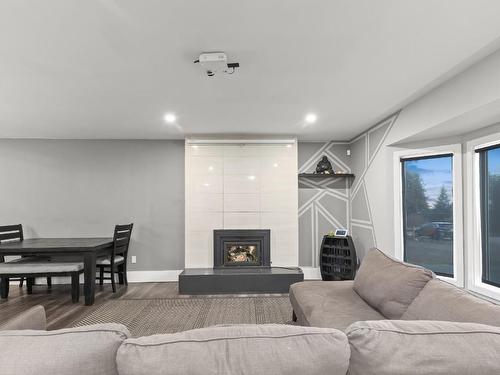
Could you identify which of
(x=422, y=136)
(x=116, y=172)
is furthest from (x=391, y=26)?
(x=116, y=172)

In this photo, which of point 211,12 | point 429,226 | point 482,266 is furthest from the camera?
point 429,226

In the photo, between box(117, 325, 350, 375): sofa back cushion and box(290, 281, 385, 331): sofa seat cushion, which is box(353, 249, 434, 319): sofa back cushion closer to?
box(290, 281, 385, 331): sofa seat cushion

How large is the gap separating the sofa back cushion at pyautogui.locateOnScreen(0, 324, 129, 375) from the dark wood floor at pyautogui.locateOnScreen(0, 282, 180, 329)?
2901mm

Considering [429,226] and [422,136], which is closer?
[422,136]

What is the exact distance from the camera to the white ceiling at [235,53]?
178cm

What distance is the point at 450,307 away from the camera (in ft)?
5.23

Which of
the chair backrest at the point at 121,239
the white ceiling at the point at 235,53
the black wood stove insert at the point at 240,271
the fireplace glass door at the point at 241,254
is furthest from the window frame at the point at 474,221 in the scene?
the chair backrest at the point at 121,239

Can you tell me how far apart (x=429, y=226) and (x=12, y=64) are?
179 inches

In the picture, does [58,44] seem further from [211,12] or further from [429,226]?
[429,226]

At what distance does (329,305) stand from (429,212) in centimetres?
230

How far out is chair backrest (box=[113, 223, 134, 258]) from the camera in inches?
175

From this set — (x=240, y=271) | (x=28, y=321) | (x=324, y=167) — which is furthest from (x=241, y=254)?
(x=28, y=321)

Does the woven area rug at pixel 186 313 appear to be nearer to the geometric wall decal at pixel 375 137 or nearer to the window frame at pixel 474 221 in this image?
the window frame at pixel 474 221

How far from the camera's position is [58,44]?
215 centimetres
